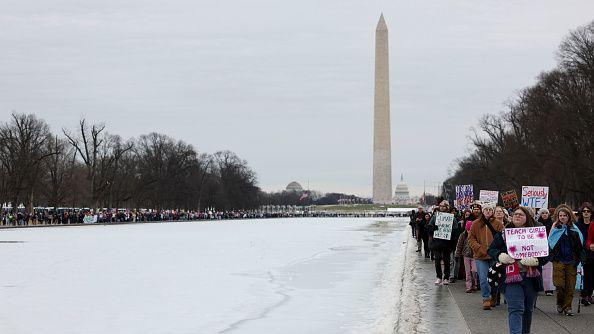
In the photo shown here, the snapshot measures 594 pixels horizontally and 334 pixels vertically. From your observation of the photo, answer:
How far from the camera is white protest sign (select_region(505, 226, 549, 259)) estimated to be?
8.48m

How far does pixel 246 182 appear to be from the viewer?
469 ft

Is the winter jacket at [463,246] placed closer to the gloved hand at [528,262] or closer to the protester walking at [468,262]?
the protester walking at [468,262]

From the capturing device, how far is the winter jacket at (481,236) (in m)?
12.3

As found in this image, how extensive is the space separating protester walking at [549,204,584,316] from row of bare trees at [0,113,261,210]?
5826 cm

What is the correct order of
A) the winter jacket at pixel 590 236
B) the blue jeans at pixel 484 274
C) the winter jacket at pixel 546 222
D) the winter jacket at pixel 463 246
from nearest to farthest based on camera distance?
the winter jacket at pixel 590 236, the blue jeans at pixel 484 274, the winter jacket at pixel 546 222, the winter jacket at pixel 463 246

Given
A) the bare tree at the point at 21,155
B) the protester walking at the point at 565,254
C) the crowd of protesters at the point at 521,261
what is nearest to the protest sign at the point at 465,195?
the crowd of protesters at the point at 521,261

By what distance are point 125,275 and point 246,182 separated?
124 metres

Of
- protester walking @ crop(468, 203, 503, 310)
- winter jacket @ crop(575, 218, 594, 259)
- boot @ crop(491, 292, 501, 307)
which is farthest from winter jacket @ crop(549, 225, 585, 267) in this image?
boot @ crop(491, 292, 501, 307)

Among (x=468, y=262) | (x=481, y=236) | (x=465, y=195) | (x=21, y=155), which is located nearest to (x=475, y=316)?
(x=481, y=236)

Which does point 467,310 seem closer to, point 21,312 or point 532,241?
point 532,241

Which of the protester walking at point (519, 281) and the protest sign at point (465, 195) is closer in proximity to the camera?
the protester walking at point (519, 281)

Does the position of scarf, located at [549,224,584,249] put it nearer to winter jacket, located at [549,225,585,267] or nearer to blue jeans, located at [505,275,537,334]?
winter jacket, located at [549,225,585,267]

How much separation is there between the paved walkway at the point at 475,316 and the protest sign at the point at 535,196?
6858 millimetres

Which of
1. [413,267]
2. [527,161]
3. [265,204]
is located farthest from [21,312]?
[265,204]
